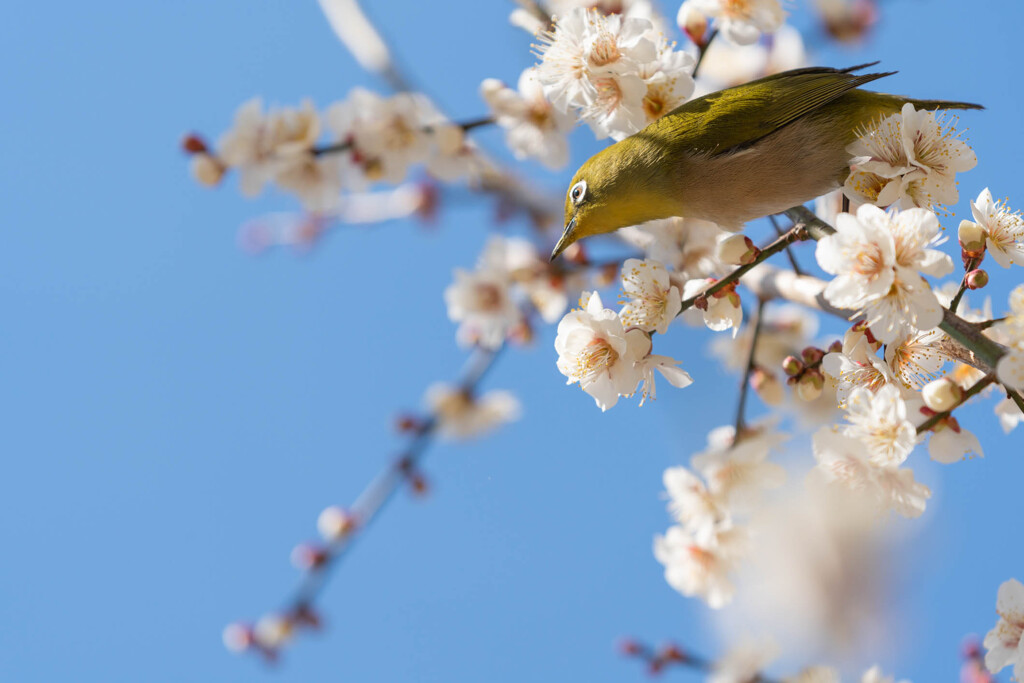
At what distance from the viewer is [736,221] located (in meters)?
1.36

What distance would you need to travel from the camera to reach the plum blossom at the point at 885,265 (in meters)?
0.94

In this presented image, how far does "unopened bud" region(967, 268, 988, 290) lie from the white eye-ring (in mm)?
643

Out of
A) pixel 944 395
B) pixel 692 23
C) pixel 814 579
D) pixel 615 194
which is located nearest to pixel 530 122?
pixel 692 23

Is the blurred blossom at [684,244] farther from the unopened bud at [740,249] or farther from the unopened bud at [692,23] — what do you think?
the unopened bud at [692,23]

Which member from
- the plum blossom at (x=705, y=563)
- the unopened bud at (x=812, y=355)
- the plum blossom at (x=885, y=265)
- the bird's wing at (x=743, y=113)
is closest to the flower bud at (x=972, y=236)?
the plum blossom at (x=885, y=265)

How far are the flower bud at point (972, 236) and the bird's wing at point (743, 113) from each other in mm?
389

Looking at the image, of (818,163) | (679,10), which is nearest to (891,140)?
(818,163)

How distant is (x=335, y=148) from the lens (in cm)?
208

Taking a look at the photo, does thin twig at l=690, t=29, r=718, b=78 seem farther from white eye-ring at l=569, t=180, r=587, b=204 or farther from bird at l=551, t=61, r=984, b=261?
white eye-ring at l=569, t=180, r=587, b=204

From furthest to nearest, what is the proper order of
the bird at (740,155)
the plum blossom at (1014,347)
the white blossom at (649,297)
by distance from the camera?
1. the bird at (740,155)
2. the white blossom at (649,297)
3. the plum blossom at (1014,347)

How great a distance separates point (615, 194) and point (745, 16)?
1.64ft

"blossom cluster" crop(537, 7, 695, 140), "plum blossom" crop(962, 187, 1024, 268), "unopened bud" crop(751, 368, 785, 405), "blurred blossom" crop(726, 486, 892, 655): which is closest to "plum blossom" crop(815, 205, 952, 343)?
"plum blossom" crop(962, 187, 1024, 268)

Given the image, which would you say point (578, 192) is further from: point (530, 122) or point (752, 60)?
point (752, 60)

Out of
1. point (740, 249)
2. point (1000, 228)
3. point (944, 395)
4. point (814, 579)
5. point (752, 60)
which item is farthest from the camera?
point (814, 579)
